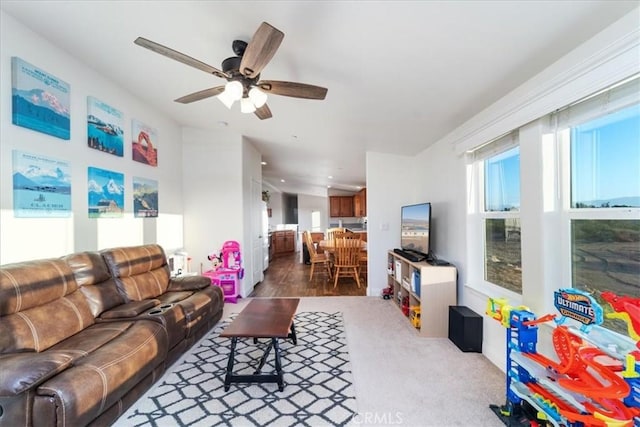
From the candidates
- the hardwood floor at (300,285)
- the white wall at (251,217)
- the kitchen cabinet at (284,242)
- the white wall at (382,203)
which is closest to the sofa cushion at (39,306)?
the white wall at (251,217)

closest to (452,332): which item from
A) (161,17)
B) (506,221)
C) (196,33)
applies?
(506,221)

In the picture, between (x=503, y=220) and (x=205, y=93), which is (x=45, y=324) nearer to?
(x=205, y=93)

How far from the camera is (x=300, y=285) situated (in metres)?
5.17

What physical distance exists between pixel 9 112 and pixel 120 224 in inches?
54.6

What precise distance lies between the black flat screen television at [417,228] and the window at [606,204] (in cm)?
146

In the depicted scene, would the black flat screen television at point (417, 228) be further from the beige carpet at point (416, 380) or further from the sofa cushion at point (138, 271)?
the sofa cushion at point (138, 271)

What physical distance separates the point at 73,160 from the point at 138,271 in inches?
46.9

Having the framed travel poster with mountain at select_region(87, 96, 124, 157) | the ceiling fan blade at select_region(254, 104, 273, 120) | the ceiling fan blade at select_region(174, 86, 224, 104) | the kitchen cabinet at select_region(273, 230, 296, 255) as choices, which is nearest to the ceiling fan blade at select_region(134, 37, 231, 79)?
the ceiling fan blade at select_region(174, 86, 224, 104)

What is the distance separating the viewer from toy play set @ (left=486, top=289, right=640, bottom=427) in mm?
1084

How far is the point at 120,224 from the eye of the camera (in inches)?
119

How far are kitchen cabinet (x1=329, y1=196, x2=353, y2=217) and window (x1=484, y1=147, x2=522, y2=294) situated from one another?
21.8 ft

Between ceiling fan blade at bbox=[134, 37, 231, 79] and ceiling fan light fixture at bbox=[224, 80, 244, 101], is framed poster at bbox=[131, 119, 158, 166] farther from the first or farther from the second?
ceiling fan light fixture at bbox=[224, 80, 244, 101]

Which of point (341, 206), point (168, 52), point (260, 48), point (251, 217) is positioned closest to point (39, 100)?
point (168, 52)

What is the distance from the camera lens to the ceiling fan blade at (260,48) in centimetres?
136
